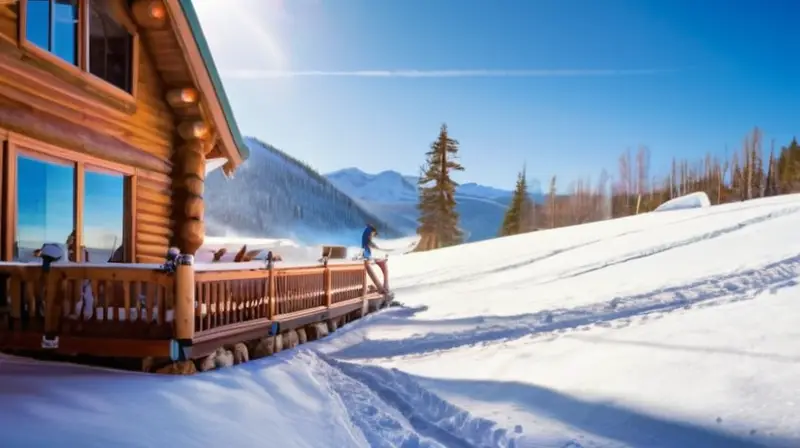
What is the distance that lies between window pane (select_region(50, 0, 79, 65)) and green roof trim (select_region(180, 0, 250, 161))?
64.4 inches

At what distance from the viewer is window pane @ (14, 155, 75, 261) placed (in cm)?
726

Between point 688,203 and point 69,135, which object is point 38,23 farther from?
point 688,203

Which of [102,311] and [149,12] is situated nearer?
[102,311]

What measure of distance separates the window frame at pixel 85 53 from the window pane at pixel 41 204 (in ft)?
4.57

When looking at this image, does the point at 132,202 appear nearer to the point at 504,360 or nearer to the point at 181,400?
the point at 181,400

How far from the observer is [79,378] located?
523cm

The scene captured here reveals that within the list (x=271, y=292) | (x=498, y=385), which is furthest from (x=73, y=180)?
(x=498, y=385)

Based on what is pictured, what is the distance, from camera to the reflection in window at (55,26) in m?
7.36

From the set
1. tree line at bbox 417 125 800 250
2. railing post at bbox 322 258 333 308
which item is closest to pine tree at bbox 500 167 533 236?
tree line at bbox 417 125 800 250

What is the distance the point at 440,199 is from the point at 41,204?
A: 4220cm

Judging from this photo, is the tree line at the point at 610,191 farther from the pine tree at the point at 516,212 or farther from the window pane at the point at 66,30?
the window pane at the point at 66,30

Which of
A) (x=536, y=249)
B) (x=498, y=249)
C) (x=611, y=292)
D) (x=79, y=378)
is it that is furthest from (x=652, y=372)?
(x=498, y=249)

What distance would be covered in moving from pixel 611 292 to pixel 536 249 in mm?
13097

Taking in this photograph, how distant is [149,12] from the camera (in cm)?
888
